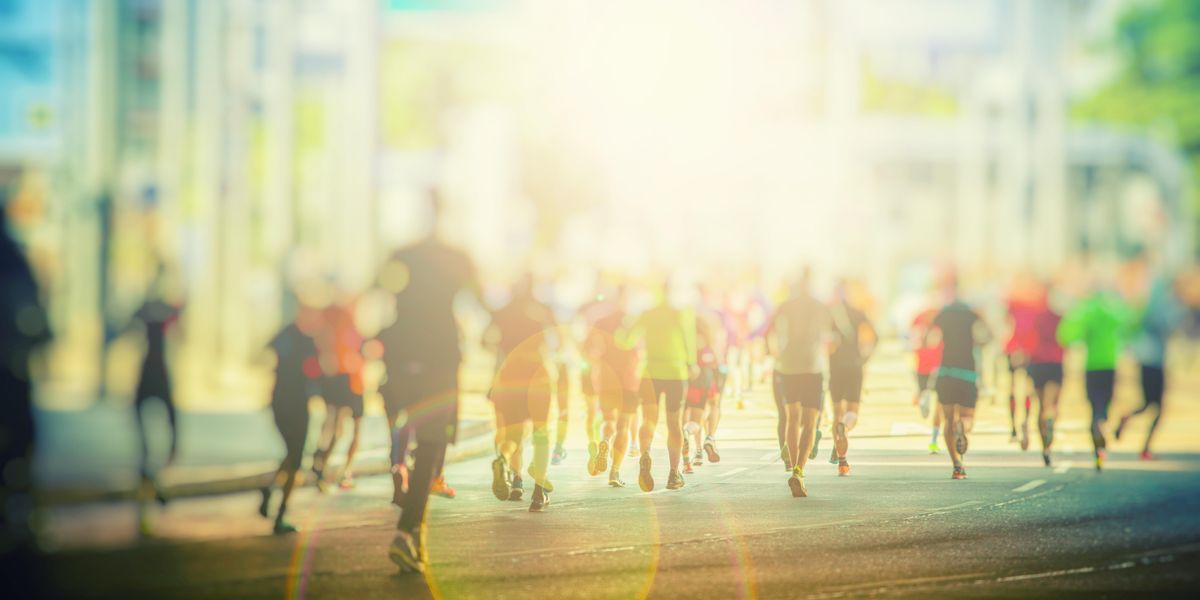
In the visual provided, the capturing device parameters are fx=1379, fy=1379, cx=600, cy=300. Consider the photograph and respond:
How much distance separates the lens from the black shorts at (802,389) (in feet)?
19.3

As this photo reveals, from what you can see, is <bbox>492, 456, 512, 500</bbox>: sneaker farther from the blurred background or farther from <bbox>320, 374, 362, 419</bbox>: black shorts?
<bbox>320, 374, 362, 419</bbox>: black shorts

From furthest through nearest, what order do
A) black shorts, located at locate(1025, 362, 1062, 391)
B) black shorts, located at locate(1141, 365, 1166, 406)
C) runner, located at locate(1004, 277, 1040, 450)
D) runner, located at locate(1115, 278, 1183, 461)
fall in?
1. runner, located at locate(1115, 278, 1183, 461)
2. black shorts, located at locate(1141, 365, 1166, 406)
3. black shorts, located at locate(1025, 362, 1062, 391)
4. runner, located at locate(1004, 277, 1040, 450)

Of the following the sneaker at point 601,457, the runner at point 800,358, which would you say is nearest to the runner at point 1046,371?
the runner at point 800,358

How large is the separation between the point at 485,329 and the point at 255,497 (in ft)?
12.1

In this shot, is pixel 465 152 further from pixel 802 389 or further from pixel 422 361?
pixel 802 389

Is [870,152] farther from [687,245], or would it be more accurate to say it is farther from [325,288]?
[325,288]

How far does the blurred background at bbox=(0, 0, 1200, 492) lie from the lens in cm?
944

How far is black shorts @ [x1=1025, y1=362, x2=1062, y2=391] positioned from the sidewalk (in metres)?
2.79

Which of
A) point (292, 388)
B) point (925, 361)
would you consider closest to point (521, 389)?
point (292, 388)

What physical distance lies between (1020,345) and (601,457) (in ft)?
8.19

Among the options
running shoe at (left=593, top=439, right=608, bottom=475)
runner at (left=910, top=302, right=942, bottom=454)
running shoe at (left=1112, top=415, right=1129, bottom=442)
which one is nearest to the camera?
running shoe at (left=593, top=439, right=608, bottom=475)

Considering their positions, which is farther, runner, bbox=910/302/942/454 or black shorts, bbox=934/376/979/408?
black shorts, bbox=934/376/979/408

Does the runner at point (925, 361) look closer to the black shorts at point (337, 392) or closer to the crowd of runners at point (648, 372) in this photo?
the crowd of runners at point (648, 372)

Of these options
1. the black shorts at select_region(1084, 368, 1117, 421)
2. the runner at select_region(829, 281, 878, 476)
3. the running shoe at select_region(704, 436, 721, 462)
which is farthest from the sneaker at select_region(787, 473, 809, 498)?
the black shorts at select_region(1084, 368, 1117, 421)
